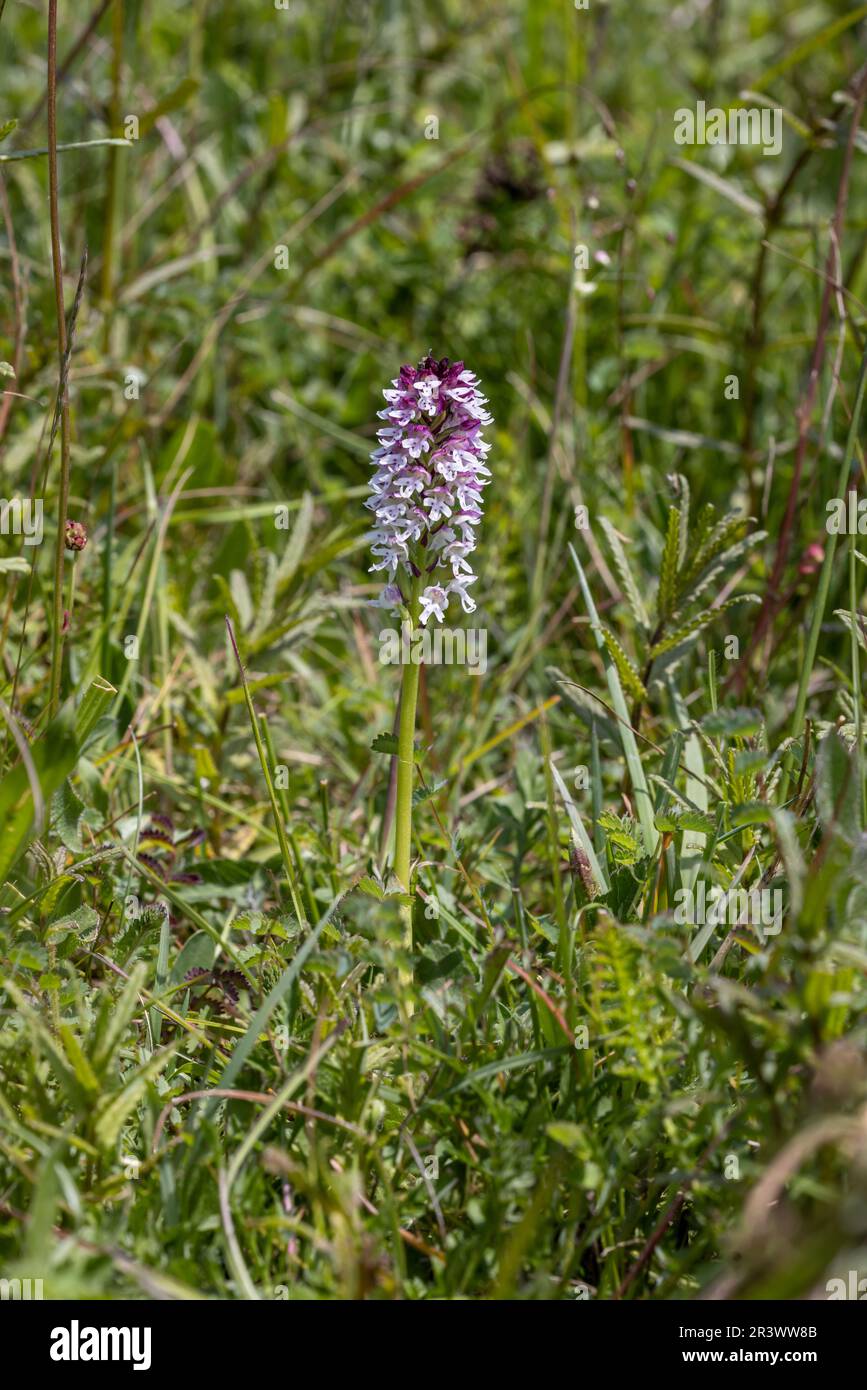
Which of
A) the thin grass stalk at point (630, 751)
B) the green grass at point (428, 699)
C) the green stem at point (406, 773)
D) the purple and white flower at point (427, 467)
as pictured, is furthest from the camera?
the thin grass stalk at point (630, 751)

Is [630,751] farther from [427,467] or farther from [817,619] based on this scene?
[427,467]

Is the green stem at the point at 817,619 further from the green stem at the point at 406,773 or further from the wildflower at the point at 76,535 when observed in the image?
the wildflower at the point at 76,535

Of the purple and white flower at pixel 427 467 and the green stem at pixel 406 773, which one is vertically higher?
the purple and white flower at pixel 427 467

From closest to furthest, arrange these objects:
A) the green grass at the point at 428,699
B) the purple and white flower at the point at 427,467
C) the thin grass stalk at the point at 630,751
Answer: the green grass at the point at 428,699 < the purple and white flower at the point at 427,467 < the thin grass stalk at the point at 630,751

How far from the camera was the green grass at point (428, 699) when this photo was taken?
1636mm

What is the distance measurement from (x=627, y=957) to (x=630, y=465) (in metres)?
1.83

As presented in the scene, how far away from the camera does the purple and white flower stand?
6.01 feet

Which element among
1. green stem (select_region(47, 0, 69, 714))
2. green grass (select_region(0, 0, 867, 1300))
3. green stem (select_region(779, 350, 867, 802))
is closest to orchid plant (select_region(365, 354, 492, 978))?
green grass (select_region(0, 0, 867, 1300))

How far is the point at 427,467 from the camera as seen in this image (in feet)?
6.19

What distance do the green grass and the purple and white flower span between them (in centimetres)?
32

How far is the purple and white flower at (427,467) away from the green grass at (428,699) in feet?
1.05

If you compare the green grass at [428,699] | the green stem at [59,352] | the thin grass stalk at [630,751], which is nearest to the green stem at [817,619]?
the green grass at [428,699]

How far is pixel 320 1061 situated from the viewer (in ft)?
5.89

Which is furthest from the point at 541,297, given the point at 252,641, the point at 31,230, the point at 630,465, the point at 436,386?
the point at 436,386
